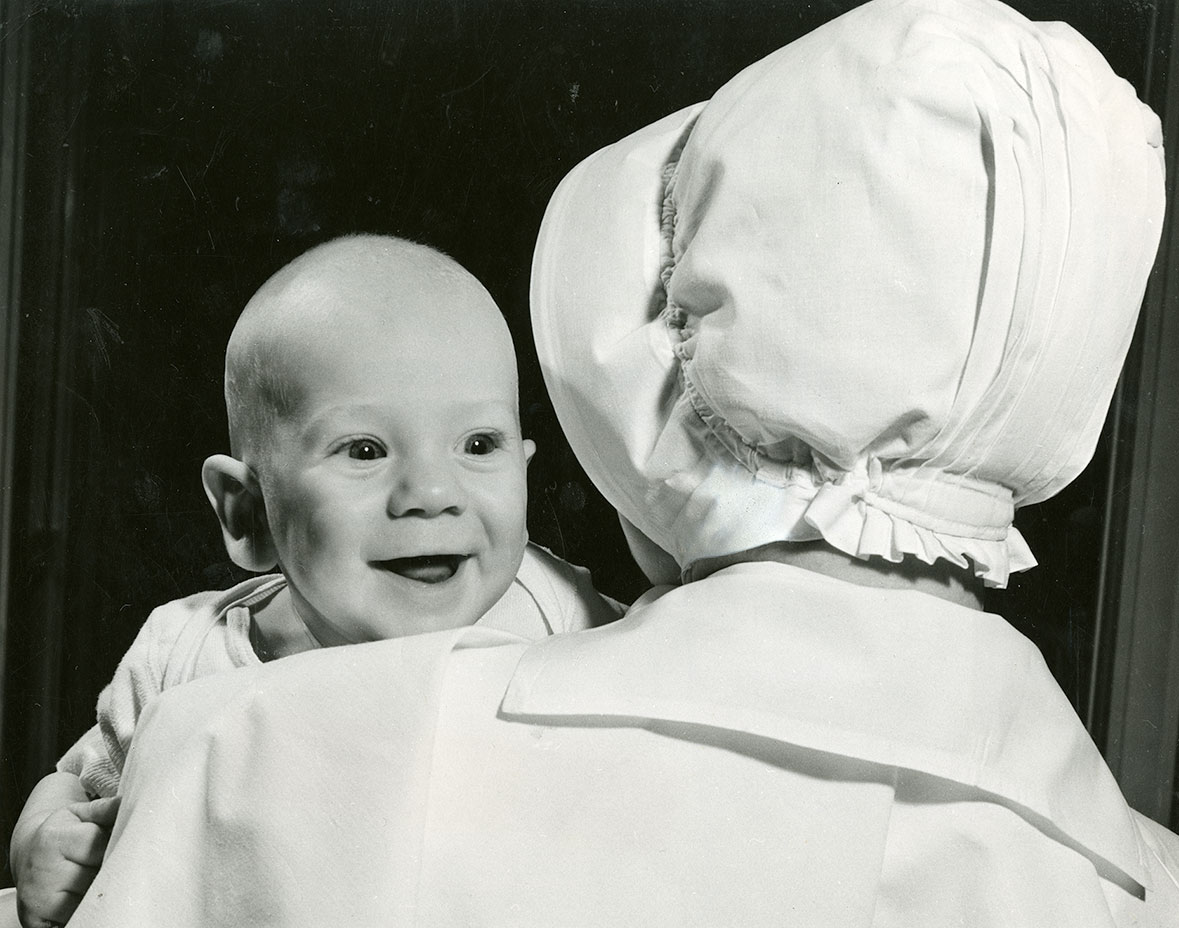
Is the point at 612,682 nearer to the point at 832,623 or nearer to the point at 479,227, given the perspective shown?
the point at 832,623

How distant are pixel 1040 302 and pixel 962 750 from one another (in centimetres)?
25

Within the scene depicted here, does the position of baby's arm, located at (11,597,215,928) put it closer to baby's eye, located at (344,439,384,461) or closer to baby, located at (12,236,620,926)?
baby, located at (12,236,620,926)

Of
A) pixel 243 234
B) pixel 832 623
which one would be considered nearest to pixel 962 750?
pixel 832 623

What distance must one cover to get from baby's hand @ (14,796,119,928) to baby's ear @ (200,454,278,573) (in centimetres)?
24

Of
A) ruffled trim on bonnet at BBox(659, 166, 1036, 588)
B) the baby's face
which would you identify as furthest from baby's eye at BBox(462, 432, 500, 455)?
ruffled trim on bonnet at BBox(659, 166, 1036, 588)

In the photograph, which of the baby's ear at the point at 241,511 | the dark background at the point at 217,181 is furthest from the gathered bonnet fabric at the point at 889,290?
the dark background at the point at 217,181

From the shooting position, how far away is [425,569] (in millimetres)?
1093

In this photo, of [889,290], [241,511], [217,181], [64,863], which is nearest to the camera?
[889,290]

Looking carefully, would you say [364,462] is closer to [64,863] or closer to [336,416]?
[336,416]

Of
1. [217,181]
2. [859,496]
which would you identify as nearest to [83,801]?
[217,181]

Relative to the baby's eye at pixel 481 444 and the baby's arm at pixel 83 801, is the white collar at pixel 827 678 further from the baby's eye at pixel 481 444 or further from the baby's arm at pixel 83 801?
the baby's arm at pixel 83 801

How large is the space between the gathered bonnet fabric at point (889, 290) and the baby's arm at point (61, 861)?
511 millimetres

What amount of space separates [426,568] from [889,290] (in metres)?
0.50

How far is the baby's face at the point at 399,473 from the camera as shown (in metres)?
1.07
